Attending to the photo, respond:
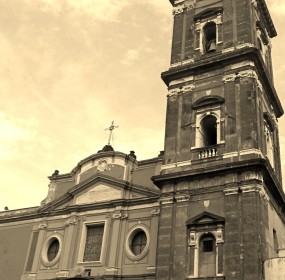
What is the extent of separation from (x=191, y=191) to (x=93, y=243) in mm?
6159

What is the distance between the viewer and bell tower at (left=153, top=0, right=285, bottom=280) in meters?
17.4

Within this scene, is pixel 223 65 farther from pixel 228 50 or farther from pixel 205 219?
pixel 205 219

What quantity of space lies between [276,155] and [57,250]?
11546 mm

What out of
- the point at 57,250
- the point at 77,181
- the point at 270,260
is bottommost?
the point at 270,260

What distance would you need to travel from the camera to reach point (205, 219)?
18.2m

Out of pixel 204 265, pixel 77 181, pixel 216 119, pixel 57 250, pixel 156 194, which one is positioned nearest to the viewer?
pixel 204 265

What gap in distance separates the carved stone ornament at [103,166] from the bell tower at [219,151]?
15.1 feet

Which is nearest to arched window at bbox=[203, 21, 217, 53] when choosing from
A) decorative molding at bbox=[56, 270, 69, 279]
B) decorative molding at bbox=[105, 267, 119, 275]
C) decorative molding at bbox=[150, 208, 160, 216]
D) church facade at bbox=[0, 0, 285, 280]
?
church facade at bbox=[0, 0, 285, 280]

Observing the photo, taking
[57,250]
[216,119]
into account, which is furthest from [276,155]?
[57,250]

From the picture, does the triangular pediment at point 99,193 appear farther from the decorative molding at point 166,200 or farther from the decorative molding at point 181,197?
the decorative molding at point 181,197

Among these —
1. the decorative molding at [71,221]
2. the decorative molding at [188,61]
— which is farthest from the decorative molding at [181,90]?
the decorative molding at [71,221]

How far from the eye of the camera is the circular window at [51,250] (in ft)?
75.7

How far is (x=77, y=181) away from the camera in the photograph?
25.0 meters

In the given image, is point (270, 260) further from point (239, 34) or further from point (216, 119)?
point (239, 34)
